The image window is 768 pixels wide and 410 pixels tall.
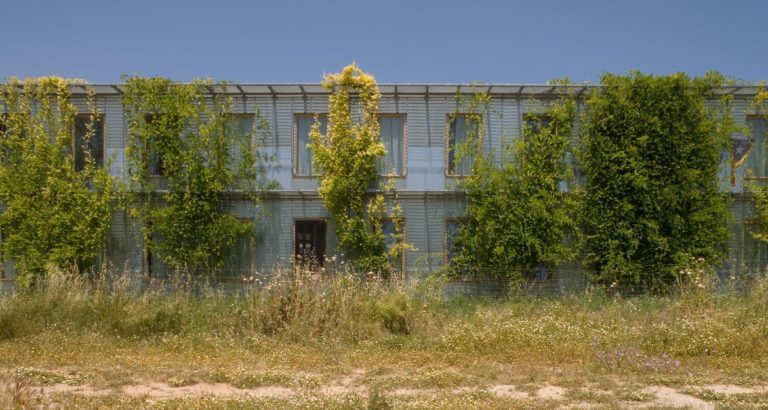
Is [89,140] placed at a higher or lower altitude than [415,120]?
lower

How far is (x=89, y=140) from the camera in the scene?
1744cm

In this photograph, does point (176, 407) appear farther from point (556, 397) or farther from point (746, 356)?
point (746, 356)

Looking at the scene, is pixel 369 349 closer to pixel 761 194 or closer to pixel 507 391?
pixel 507 391

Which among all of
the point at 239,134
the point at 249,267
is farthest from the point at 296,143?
the point at 249,267

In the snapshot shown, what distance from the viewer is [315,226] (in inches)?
687

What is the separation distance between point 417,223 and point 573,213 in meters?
3.95

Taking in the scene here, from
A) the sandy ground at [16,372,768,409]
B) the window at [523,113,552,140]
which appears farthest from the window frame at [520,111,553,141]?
the sandy ground at [16,372,768,409]

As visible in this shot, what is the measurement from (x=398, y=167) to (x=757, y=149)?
940 cm

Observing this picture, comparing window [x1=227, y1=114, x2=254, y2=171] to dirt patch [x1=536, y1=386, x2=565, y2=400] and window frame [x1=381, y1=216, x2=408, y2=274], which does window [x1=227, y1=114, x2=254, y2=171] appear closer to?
window frame [x1=381, y1=216, x2=408, y2=274]

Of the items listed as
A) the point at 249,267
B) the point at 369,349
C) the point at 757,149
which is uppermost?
the point at 757,149

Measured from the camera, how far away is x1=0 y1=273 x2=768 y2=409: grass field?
8031 millimetres

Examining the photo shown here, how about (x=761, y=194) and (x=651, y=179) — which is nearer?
(x=651, y=179)

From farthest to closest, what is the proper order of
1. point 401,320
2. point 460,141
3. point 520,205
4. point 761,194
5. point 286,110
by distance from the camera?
1. point 286,110
2. point 460,141
3. point 761,194
4. point 520,205
5. point 401,320

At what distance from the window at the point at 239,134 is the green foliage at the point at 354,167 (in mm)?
1691
